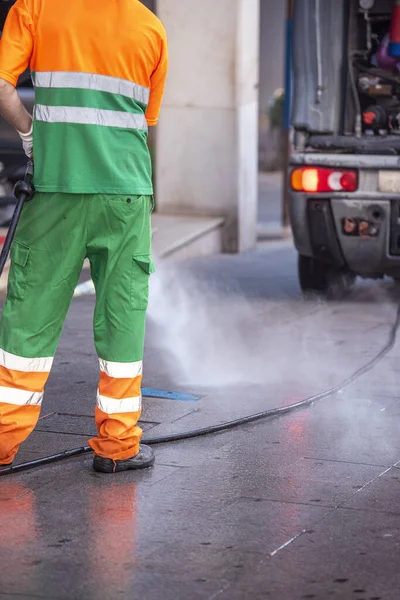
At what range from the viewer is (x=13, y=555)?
3.79m

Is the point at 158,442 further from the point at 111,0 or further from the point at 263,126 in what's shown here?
the point at 263,126

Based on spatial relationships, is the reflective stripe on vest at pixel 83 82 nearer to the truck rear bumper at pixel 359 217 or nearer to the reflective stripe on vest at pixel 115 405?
the reflective stripe on vest at pixel 115 405

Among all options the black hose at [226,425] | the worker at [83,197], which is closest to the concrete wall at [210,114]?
the black hose at [226,425]

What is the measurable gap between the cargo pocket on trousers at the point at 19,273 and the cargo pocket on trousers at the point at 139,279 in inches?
15.3

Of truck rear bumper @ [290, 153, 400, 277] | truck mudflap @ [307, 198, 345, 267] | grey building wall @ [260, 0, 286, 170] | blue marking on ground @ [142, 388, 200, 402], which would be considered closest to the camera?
blue marking on ground @ [142, 388, 200, 402]

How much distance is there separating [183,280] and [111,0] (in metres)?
5.52

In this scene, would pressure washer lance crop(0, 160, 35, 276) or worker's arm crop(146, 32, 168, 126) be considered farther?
worker's arm crop(146, 32, 168, 126)

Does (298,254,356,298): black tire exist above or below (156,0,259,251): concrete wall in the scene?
below

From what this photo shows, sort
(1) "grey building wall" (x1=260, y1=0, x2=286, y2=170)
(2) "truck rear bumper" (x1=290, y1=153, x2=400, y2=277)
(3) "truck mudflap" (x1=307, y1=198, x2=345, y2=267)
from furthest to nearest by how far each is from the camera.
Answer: (1) "grey building wall" (x1=260, y1=0, x2=286, y2=170), (3) "truck mudflap" (x1=307, y1=198, x2=345, y2=267), (2) "truck rear bumper" (x1=290, y1=153, x2=400, y2=277)

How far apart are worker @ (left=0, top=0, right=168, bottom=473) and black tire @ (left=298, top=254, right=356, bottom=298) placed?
463 centimetres

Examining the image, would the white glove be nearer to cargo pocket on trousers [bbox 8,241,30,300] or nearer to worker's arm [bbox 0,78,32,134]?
worker's arm [bbox 0,78,32,134]

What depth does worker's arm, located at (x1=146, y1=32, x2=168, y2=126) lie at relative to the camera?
4684mm

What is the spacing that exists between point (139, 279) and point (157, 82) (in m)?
0.74

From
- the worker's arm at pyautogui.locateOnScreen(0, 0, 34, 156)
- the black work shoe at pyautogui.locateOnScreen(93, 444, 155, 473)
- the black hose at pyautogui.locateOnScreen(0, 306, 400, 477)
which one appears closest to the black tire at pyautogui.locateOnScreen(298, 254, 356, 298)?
the black hose at pyautogui.locateOnScreen(0, 306, 400, 477)
